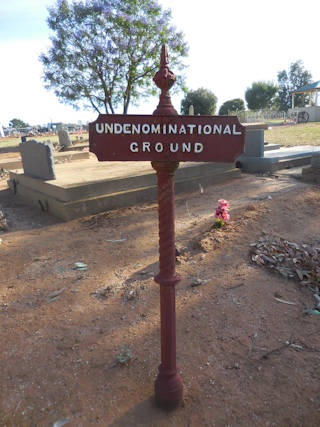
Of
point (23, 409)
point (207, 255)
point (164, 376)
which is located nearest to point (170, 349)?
point (164, 376)

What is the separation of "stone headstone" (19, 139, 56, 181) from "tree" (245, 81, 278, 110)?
51.8m

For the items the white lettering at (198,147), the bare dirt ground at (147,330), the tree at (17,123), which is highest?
the tree at (17,123)

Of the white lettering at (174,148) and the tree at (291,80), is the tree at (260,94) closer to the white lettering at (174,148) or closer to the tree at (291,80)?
the tree at (291,80)

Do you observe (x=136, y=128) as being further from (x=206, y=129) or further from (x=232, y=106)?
(x=232, y=106)

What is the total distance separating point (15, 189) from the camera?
743cm

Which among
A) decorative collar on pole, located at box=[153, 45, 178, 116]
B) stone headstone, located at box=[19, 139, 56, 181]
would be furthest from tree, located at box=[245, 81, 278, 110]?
decorative collar on pole, located at box=[153, 45, 178, 116]

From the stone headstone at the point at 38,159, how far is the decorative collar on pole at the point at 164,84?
4.66 metres

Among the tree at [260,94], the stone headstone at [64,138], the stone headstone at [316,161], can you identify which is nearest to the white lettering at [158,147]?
the stone headstone at [316,161]

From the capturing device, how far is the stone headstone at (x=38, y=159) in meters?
5.98

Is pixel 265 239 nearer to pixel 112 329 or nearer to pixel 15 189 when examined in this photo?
pixel 112 329

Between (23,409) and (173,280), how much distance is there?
4.16 feet

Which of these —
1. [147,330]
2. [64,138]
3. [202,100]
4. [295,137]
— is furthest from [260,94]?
[147,330]

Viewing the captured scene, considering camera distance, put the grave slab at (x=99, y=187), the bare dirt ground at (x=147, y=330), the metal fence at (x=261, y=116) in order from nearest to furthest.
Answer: the bare dirt ground at (x=147, y=330)
the grave slab at (x=99, y=187)
the metal fence at (x=261, y=116)

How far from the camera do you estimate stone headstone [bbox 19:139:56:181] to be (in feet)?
19.6
